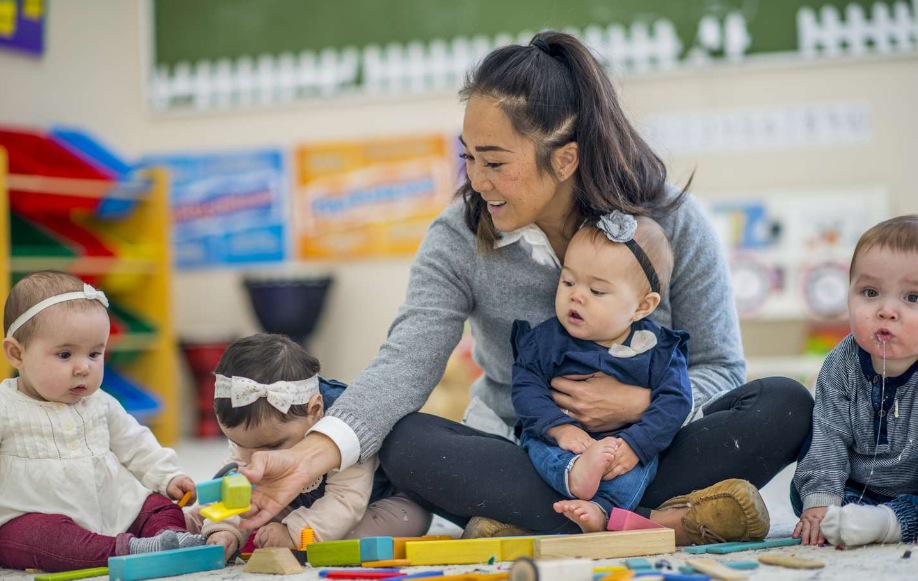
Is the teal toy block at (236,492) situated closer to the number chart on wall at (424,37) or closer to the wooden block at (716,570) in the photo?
the wooden block at (716,570)

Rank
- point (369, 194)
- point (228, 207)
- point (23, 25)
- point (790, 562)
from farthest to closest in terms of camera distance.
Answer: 1. point (228, 207)
2. point (369, 194)
3. point (23, 25)
4. point (790, 562)

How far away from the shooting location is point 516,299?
5.89ft

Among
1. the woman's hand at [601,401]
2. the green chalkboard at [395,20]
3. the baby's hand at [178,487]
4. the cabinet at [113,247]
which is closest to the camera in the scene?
the woman's hand at [601,401]

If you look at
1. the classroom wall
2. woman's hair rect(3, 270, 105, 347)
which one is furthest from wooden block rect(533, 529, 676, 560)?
the classroom wall

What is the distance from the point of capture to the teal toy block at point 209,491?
1.37 m

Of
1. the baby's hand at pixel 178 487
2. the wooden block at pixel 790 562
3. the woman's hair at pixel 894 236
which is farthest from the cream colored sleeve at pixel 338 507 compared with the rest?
the woman's hair at pixel 894 236

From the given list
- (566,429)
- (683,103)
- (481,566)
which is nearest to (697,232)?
(566,429)

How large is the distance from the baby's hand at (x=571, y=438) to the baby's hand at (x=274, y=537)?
456mm

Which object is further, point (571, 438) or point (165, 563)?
point (571, 438)

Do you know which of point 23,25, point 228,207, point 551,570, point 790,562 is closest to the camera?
point 551,570

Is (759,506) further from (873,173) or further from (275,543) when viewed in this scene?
(873,173)

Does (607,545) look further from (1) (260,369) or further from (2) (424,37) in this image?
(2) (424,37)

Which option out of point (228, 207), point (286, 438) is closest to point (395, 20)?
point (228, 207)

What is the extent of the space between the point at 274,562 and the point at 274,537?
155mm
